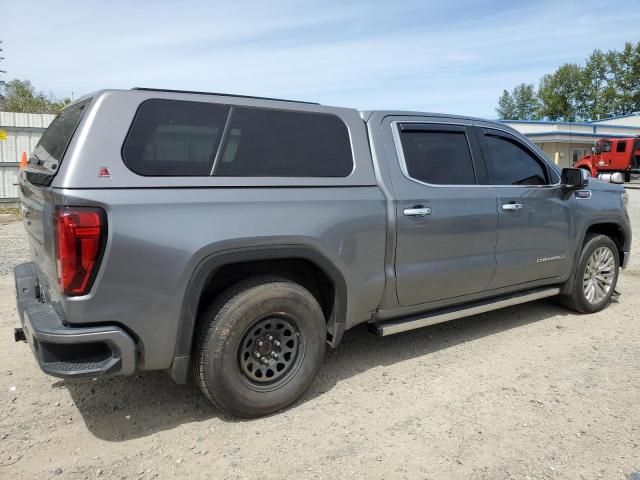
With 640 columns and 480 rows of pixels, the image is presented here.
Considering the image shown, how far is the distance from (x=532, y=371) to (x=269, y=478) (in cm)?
235

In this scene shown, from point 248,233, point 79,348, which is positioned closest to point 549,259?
point 248,233

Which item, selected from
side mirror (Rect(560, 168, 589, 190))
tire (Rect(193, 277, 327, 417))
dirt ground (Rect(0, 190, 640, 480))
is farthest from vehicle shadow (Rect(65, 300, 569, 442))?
side mirror (Rect(560, 168, 589, 190))

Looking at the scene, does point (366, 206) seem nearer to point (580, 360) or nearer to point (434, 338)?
point (434, 338)

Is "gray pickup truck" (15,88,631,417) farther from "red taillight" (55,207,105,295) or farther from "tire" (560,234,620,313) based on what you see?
"tire" (560,234,620,313)

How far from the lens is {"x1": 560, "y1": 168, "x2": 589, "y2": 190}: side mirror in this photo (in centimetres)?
482

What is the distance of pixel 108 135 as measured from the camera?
Result: 2.74 metres

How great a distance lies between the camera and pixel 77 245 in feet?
8.48

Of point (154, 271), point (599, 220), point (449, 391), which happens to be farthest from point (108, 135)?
point (599, 220)

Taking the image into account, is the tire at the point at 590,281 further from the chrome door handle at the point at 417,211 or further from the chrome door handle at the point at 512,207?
the chrome door handle at the point at 417,211

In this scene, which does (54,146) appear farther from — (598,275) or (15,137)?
(15,137)

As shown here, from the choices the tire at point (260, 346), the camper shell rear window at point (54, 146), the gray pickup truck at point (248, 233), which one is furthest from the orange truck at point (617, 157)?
the camper shell rear window at point (54, 146)

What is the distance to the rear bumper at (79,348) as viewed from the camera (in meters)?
2.64

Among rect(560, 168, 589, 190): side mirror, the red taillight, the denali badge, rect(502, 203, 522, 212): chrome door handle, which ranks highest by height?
rect(560, 168, 589, 190): side mirror

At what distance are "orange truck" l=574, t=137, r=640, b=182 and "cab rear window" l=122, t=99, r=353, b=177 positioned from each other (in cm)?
2716
